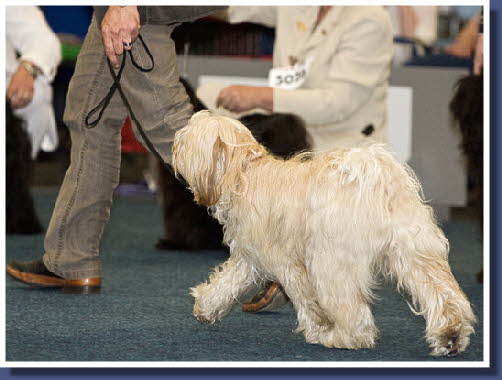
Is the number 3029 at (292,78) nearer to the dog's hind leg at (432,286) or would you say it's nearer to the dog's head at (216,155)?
the dog's head at (216,155)

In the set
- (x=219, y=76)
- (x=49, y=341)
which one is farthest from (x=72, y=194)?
(x=219, y=76)

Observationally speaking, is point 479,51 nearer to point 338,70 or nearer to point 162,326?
point 338,70

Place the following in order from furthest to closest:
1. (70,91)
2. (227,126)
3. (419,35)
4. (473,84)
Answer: (419,35), (473,84), (70,91), (227,126)

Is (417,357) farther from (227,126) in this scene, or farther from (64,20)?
(64,20)

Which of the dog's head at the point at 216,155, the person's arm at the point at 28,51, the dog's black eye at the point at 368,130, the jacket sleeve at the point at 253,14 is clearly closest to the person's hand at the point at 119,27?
the dog's head at the point at 216,155

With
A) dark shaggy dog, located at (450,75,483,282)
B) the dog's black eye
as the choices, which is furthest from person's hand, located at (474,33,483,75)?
the dog's black eye

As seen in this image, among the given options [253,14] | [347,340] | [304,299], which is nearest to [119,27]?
[304,299]

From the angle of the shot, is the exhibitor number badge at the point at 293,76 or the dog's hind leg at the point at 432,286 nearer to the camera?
the dog's hind leg at the point at 432,286

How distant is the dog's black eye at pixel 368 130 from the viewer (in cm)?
448

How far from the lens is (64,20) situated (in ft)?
31.3

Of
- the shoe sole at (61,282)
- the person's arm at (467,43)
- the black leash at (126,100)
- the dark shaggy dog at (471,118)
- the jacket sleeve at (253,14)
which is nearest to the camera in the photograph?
the black leash at (126,100)

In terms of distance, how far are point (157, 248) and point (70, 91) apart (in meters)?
1.63

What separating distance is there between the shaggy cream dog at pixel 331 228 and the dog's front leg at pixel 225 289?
0.10 metres

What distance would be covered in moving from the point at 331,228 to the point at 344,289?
165 mm
